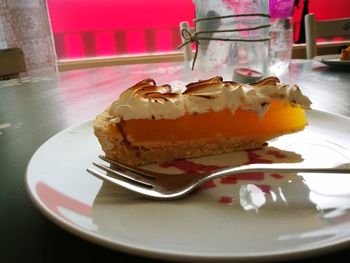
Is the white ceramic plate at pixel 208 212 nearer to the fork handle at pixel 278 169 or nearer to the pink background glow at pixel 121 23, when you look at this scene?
the fork handle at pixel 278 169

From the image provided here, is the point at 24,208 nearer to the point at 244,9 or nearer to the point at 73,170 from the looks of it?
the point at 73,170

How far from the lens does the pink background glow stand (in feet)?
10.5

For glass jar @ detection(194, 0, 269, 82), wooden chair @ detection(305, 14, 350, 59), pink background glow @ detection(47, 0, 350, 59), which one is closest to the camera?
glass jar @ detection(194, 0, 269, 82)

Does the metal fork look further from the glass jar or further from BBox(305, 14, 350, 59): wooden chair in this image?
BBox(305, 14, 350, 59): wooden chair

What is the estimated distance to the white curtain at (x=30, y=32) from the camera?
8.64 feet

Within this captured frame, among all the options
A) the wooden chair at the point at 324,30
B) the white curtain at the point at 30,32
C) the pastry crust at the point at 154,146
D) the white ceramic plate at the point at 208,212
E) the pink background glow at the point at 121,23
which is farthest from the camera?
the pink background glow at the point at 121,23

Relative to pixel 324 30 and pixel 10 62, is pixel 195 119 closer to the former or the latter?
pixel 10 62

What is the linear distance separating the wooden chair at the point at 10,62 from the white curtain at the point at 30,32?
2.18 ft

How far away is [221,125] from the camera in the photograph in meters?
0.75

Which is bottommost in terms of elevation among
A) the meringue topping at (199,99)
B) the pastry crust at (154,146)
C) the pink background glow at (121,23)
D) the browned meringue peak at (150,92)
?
the pastry crust at (154,146)

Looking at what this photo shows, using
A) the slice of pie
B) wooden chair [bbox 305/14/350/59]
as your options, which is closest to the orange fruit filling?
the slice of pie

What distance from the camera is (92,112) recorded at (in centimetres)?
112

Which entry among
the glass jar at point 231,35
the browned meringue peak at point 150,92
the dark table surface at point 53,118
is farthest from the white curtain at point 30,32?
the browned meringue peak at point 150,92

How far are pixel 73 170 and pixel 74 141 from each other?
15cm
